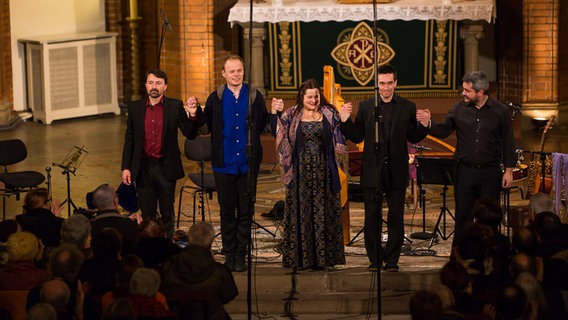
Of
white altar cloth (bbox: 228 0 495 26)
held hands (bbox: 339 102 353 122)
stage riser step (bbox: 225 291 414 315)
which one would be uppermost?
white altar cloth (bbox: 228 0 495 26)

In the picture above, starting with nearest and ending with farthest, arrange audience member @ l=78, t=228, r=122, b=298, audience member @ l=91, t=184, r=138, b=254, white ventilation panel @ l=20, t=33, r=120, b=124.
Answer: audience member @ l=78, t=228, r=122, b=298 < audience member @ l=91, t=184, r=138, b=254 < white ventilation panel @ l=20, t=33, r=120, b=124

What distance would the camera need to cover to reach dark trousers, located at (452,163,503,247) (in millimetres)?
11477

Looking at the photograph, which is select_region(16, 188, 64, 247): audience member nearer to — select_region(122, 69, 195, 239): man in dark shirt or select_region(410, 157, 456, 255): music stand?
select_region(122, 69, 195, 239): man in dark shirt

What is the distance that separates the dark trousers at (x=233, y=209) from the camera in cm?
1140

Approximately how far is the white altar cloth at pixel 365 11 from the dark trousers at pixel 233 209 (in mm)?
6178

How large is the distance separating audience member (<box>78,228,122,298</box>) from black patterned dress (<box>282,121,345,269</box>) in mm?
2304

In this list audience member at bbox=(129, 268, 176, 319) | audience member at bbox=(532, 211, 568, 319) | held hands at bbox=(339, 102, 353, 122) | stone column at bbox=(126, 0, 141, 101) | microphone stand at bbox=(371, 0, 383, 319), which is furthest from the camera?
stone column at bbox=(126, 0, 141, 101)

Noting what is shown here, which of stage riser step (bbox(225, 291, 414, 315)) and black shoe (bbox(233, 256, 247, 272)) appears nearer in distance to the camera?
stage riser step (bbox(225, 291, 414, 315))

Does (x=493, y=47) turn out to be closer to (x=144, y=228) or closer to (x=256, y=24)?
(x=256, y=24)

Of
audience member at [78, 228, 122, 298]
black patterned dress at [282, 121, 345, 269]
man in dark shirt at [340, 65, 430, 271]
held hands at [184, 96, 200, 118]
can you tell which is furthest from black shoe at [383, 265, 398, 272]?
audience member at [78, 228, 122, 298]

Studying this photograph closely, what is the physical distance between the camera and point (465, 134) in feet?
37.9

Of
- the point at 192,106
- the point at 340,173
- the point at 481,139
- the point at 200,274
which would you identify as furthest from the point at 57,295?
the point at 481,139

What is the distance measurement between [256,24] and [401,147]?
7057 millimetres

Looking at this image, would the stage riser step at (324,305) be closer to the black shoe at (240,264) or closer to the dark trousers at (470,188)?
the black shoe at (240,264)
